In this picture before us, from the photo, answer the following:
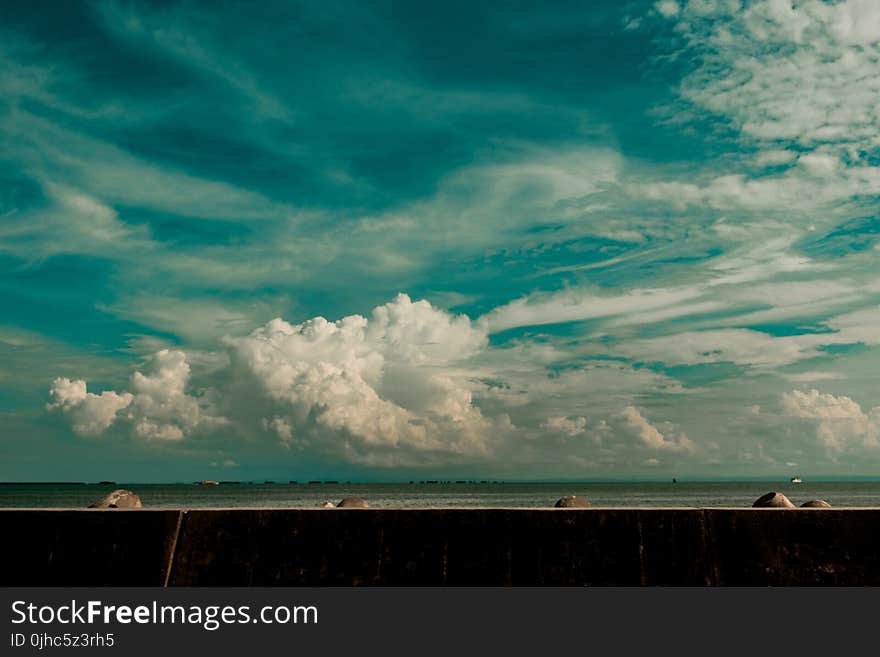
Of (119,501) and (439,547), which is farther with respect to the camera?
(119,501)

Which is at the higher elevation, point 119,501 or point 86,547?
point 119,501

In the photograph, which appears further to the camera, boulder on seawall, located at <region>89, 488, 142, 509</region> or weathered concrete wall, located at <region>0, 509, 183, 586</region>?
boulder on seawall, located at <region>89, 488, 142, 509</region>

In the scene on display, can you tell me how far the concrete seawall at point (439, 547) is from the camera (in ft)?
25.2

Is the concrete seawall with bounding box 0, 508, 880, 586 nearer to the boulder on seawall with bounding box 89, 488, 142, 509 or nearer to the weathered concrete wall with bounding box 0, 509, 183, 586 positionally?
the weathered concrete wall with bounding box 0, 509, 183, 586

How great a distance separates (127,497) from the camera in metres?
29.2

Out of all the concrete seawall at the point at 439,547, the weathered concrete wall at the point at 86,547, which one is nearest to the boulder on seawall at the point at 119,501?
the weathered concrete wall at the point at 86,547

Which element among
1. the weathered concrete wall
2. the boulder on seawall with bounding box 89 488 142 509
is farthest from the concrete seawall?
the boulder on seawall with bounding box 89 488 142 509

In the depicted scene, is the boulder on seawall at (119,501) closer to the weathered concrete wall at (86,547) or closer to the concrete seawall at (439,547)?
the weathered concrete wall at (86,547)

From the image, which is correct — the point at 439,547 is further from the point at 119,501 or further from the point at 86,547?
the point at 119,501

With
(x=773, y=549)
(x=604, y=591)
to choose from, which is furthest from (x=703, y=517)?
(x=604, y=591)

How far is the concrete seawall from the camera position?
25.2ft

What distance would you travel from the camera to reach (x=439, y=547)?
7828mm

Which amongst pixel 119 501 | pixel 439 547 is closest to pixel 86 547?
pixel 439 547

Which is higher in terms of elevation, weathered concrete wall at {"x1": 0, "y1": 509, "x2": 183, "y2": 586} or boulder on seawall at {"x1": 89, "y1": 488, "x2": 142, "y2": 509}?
boulder on seawall at {"x1": 89, "y1": 488, "x2": 142, "y2": 509}
